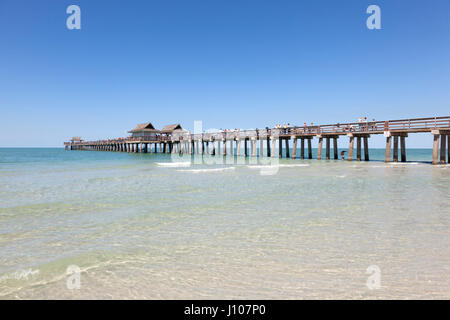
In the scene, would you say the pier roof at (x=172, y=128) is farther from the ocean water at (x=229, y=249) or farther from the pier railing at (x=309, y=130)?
the ocean water at (x=229, y=249)

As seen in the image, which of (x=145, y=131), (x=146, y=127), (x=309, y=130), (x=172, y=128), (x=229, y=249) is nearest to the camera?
(x=229, y=249)

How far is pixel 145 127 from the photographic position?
74.1 meters

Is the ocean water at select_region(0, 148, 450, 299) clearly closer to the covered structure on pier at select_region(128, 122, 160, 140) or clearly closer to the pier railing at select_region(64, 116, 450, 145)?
the pier railing at select_region(64, 116, 450, 145)

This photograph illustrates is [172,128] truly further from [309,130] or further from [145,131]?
[309,130]

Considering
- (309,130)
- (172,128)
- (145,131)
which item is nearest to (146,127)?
(145,131)

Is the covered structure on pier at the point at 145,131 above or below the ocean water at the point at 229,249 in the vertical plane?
above

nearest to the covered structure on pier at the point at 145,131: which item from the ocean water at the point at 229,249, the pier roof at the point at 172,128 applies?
the pier roof at the point at 172,128

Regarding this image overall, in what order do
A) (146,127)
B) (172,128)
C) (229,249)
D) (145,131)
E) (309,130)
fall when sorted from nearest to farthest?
(229,249)
(309,130)
(172,128)
(145,131)
(146,127)

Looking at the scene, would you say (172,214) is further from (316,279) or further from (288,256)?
(316,279)

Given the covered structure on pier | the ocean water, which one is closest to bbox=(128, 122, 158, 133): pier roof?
the covered structure on pier

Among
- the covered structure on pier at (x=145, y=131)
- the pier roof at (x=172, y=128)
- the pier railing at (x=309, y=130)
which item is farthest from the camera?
the covered structure on pier at (x=145, y=131)

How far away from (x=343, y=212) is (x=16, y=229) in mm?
8263
